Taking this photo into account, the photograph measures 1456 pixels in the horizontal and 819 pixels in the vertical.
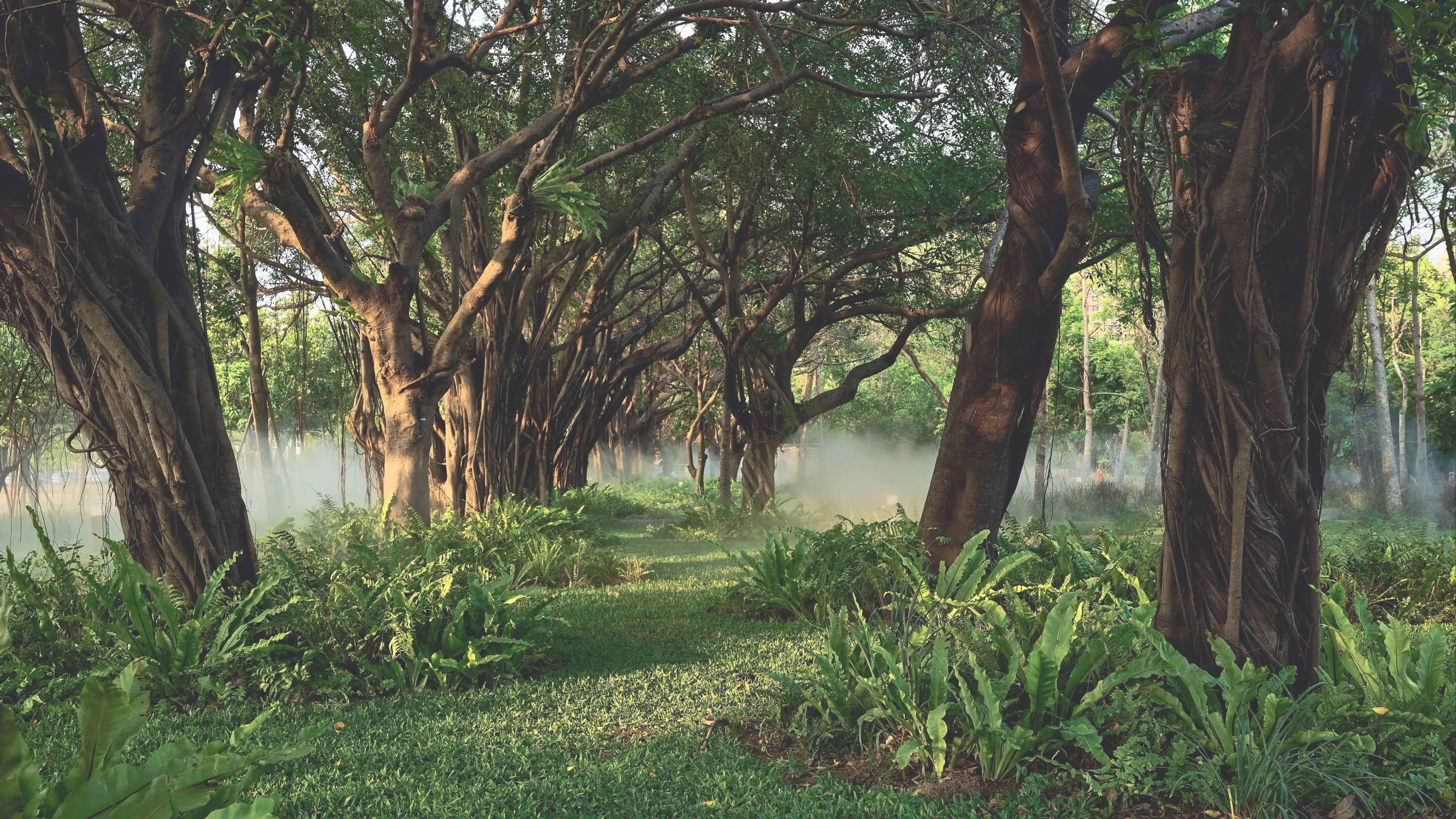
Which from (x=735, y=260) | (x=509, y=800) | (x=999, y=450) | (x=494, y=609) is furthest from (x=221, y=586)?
(x=735, y=260)

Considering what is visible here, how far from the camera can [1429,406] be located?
20609 millimetres

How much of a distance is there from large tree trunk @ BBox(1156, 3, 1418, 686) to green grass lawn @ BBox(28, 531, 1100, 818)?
112cm

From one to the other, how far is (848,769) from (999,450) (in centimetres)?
276

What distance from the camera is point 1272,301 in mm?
3199

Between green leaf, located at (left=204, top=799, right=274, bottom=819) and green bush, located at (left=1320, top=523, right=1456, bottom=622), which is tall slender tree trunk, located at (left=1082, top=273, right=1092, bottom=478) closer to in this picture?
green bush, located at (left=1320, top=523, right=1456, bottom=622)

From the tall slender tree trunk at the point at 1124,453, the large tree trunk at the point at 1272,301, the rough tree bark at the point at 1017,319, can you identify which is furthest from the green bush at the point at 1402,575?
the tall slender tree trunk at the point at 1124,453

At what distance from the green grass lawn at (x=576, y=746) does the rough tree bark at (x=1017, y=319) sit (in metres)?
1.37

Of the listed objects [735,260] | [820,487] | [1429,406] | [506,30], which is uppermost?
[506,30]

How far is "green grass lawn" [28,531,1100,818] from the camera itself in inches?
116

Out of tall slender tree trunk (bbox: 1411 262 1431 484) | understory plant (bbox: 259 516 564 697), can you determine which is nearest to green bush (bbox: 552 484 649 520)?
understory plant (bbox: 259 516 564 697)

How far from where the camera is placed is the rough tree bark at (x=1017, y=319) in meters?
5.14

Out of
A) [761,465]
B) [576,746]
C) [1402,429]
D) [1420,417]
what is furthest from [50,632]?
[1402,429]

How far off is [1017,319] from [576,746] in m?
3.47

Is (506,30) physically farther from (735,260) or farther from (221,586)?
(221,586)
